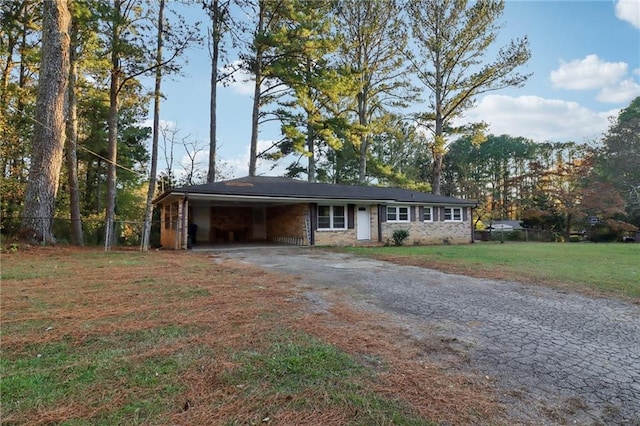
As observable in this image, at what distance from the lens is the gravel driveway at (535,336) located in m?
2.17

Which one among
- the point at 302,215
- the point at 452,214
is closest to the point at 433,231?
the point at 452,214

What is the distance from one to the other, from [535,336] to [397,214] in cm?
1456

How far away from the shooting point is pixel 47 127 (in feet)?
34.7

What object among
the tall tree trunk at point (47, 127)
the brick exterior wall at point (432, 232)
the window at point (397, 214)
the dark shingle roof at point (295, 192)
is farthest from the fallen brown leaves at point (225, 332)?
the window at point (397, 214)

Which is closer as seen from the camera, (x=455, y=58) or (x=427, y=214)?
(x=427, y=214)

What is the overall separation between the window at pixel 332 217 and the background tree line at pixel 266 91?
18.0ft

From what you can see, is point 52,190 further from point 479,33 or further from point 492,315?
point 479,33

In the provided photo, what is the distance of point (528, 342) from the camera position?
325 cm

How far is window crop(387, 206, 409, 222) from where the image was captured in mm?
17594

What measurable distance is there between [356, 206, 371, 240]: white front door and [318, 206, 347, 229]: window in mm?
846

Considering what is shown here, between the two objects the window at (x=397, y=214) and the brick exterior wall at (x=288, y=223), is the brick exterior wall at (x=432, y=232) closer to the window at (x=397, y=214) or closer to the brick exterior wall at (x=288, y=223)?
the window at (x=397, y=214)

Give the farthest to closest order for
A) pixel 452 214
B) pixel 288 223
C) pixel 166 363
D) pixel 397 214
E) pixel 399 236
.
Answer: pixel 452 214 → pixel 397 214 → pixel 288 223 → pixel 399 236 → pixel 166 363

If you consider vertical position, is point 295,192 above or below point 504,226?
above

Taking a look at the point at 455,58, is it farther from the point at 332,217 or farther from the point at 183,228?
the point at 183,228
